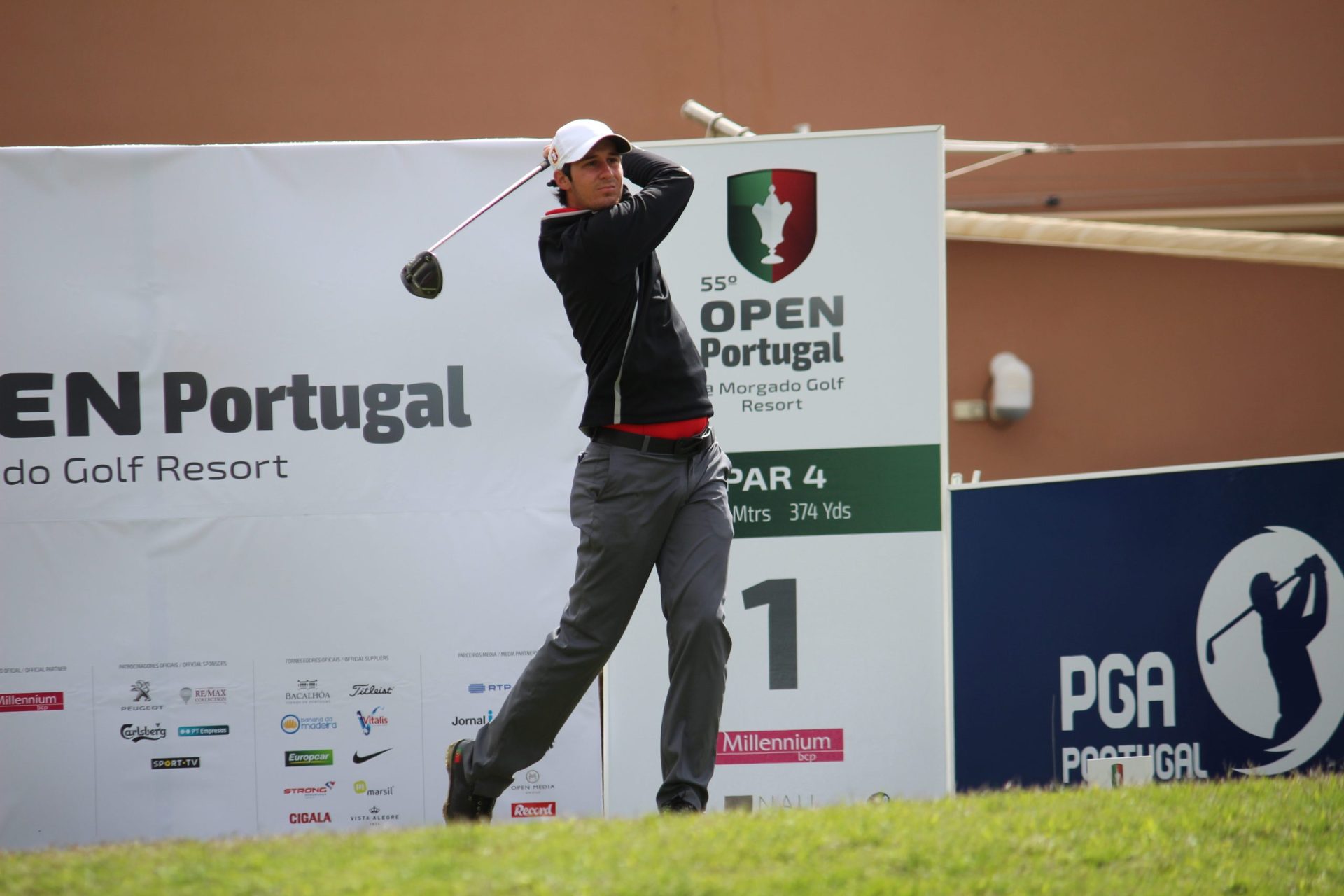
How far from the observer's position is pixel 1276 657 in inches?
205

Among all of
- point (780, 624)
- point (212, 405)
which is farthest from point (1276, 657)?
point (212, 405)

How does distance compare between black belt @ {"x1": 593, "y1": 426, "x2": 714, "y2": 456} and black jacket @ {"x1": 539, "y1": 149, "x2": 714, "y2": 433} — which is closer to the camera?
black jacket @ {"x1": 539, "y1": 149, "x2": 714, "y2": 433}

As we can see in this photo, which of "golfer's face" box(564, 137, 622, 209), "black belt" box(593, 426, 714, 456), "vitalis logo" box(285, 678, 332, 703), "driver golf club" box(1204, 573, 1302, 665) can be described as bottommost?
"vitalis logo" box(285, 678, 332, 703)

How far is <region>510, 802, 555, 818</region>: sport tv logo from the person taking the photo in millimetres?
5023

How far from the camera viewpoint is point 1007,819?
11.2 ft

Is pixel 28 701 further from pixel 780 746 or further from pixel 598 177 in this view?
pixel 598 177

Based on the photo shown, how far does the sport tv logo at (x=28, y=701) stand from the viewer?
4.89m

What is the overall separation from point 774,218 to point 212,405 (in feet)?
7.39

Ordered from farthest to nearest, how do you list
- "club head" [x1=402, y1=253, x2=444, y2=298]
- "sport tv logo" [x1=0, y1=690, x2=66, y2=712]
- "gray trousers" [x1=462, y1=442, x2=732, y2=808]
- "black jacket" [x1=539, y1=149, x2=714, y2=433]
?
"sport tv logo" [x1=0, y1=690, x2=66, y2=712]
"club head" [x1=402, y1=253, x2=444, y2=298]
"gray trousers" [x1=462, y1=442, x2=732, y2=808]
"black jacket" [x1=539, y1=149, x2=714, y2=433]

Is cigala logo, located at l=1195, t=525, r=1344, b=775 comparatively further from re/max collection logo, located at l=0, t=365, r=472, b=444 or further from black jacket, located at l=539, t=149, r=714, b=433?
re/max collection logo, located at l=0, t=365, r=472, b=444

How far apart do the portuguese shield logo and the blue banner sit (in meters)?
1.18

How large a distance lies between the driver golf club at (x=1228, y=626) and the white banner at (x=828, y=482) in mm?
1183

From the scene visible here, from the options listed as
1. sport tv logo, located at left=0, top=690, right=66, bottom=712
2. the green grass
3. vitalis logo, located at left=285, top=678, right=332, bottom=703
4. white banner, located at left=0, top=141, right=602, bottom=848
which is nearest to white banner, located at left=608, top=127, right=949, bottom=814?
white banner, located at left=0, top=141, right=602, bottom=848

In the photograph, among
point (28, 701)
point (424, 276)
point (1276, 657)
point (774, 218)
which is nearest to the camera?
point (424, 276)
